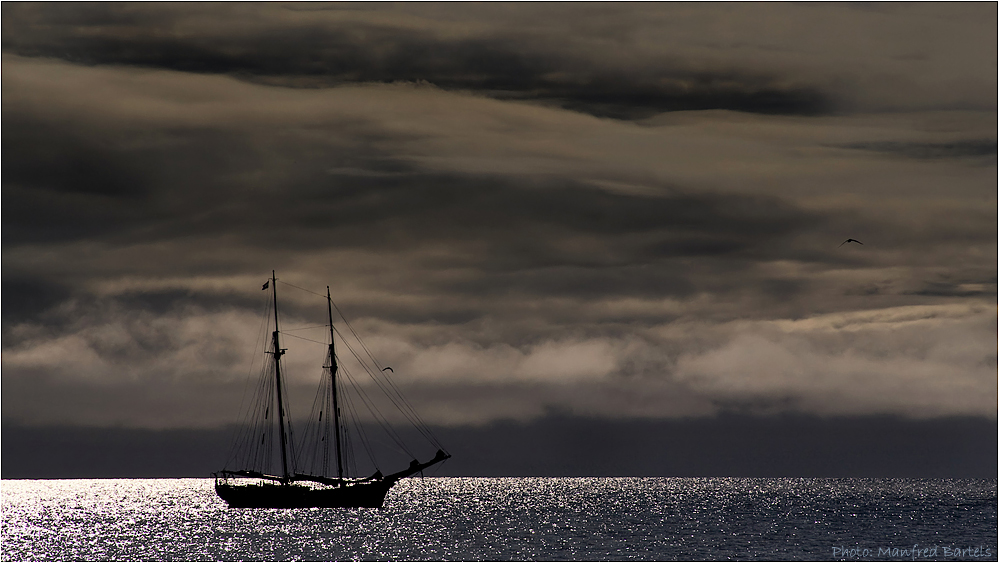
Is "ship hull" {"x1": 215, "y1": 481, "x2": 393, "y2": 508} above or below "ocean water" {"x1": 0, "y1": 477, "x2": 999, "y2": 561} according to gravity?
above

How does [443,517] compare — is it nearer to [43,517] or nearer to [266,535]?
[266,535]

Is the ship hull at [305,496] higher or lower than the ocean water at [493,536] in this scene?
higher

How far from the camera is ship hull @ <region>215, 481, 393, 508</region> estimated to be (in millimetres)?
168875

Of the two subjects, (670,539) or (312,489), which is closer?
(670,539)

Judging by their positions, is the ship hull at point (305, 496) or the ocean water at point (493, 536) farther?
the ship hull at point (305, 496)

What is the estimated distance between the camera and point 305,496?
172875mm

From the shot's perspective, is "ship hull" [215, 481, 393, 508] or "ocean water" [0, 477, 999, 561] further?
"ship hull" [215, 481, 393, 508]

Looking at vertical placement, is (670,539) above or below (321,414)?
below

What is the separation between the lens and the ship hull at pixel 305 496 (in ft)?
554

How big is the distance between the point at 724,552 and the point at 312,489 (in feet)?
265

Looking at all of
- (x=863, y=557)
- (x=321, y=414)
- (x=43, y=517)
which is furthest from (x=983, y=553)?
(x=43, y=517)

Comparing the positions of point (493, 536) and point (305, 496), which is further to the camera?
point (305, 496)

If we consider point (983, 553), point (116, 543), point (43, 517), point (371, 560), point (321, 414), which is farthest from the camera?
point (43, 517)

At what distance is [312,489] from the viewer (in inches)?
6772
